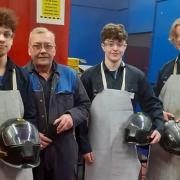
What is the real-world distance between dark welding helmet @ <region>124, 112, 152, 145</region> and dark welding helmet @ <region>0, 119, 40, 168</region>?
65cm

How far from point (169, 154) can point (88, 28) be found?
3209 mm

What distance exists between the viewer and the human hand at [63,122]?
5.75 ft

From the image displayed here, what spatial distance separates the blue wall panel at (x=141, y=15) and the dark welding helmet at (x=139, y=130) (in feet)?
8.37

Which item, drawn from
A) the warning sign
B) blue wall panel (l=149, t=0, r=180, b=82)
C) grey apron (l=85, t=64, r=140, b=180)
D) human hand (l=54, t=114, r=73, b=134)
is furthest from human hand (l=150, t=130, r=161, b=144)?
blue wall panel (l=149, t=0, r=180, b=82)

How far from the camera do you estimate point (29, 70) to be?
181 cm

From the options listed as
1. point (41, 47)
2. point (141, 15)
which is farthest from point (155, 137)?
point (141, 15)

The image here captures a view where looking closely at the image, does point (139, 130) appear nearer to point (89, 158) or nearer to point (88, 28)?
point (89, 158)

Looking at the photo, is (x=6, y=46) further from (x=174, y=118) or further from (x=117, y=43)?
(x=174, y=118)

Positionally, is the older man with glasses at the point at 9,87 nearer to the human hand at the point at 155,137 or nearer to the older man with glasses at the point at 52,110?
the older man with glasses at the point at 52,110

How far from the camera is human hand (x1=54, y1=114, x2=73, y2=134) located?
1.75 meters

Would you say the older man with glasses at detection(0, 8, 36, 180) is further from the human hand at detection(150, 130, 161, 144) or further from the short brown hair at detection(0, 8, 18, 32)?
the human hand at detection(150, 130, 161, 144)

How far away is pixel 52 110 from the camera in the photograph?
179 centimetres

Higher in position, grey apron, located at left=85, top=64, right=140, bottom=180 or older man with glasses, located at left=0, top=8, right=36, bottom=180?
older man with glasses, located at left=0, top=8, right=36, bottom=180

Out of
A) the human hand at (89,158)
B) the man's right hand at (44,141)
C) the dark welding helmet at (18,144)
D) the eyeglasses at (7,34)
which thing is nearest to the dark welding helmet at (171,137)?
the human hand at (89,158)
